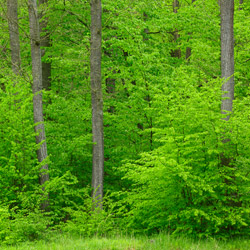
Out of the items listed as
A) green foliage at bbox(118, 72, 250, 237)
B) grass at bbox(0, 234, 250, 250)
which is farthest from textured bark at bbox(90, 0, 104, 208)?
grass at bbox(0, 234, 250, 250)

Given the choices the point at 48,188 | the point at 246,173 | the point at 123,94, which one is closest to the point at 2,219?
the point at 48,188

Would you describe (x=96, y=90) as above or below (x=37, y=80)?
below

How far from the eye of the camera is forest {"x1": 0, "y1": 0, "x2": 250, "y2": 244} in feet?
26.2

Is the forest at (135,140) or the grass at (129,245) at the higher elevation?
the forest at (135,140)

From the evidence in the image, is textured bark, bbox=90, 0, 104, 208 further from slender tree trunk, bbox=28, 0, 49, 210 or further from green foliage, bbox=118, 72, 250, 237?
green foliage, bbox=118, 72, 250, 237

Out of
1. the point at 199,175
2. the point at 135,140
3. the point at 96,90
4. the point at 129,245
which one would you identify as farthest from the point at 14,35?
the point at 129,245

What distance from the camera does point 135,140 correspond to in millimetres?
12906

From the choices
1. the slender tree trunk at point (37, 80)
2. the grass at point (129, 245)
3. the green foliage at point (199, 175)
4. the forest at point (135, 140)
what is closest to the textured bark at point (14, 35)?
the forest at point (135, 140)

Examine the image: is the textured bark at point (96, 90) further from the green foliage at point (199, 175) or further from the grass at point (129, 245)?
the grass at point (129, 245)

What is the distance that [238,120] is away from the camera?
7.93m

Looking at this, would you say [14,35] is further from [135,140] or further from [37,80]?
[135,140]

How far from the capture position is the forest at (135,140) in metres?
8.00

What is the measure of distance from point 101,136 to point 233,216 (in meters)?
5.58

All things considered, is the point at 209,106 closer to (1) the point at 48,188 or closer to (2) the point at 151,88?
(2) the point at 151,88
